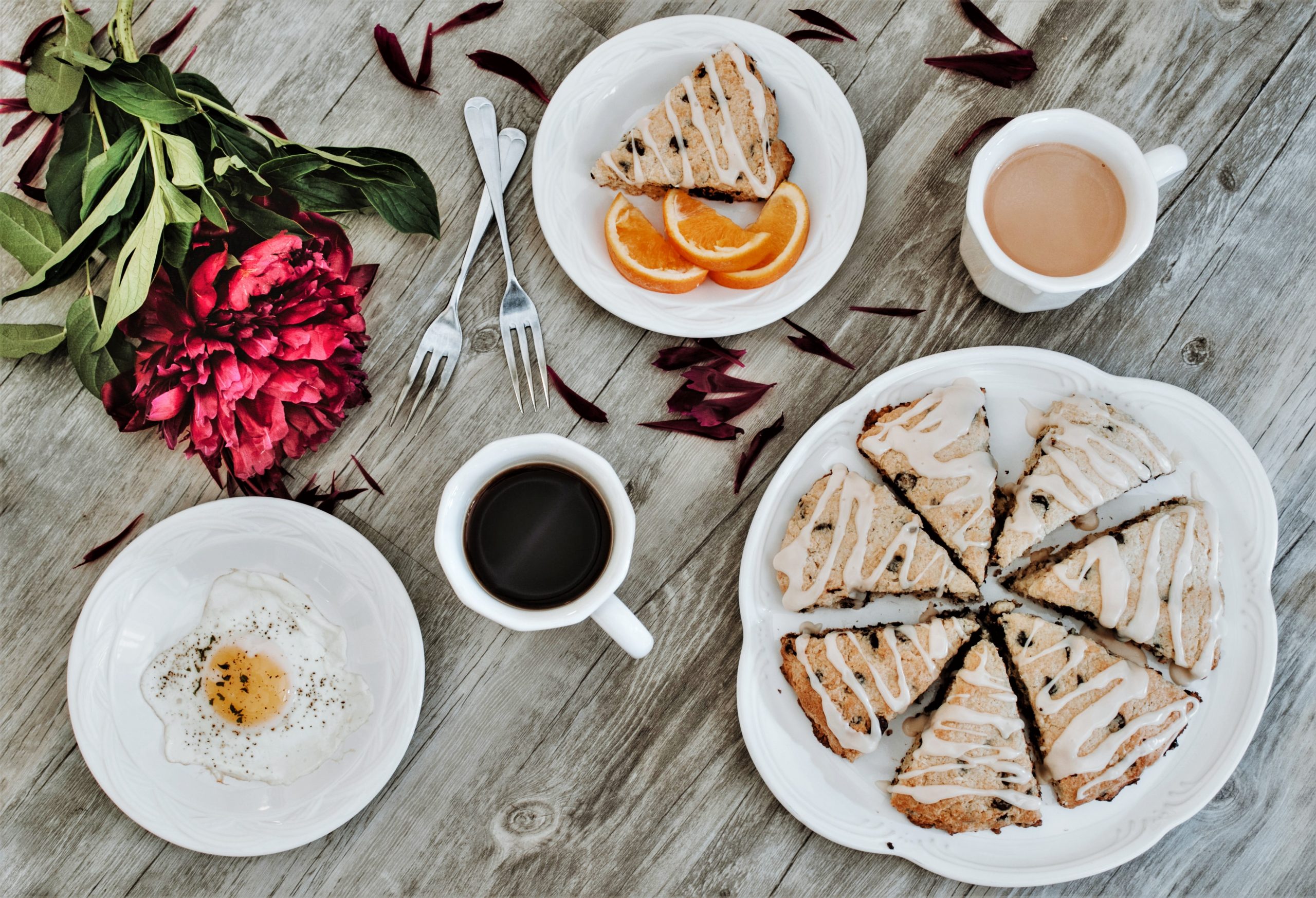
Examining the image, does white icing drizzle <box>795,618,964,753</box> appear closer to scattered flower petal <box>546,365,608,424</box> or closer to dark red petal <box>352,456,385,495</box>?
scattered flower petal <box>546,365,608,424</box>

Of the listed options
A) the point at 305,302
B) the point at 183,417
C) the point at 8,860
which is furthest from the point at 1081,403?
the point at 8,860

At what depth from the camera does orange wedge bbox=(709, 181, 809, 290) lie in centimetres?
183

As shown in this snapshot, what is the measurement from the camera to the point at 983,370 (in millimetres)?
1896

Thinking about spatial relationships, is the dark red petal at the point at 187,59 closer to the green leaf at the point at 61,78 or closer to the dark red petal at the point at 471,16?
the green leaf at the point at 61,78

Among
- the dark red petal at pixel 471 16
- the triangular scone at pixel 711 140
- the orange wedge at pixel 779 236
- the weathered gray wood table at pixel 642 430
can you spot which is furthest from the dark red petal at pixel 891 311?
the dark red petal at pixel 471 16

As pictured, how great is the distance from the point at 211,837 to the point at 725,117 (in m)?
2.02

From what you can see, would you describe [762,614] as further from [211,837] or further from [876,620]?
[211,837]

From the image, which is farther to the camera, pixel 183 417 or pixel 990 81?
pixel 990 81

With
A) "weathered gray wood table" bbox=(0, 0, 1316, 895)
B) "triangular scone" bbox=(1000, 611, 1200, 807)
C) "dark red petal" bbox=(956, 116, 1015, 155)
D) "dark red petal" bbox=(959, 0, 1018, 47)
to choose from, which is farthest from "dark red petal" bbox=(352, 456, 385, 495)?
"dark red petal" bbox=(959, 0, 1018, 47)

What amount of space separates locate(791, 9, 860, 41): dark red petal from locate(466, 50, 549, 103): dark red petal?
664 mm

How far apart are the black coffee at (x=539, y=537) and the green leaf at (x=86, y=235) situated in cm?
107

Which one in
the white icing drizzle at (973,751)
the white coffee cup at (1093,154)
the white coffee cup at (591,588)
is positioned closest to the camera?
the white coffee cup at (591,588)

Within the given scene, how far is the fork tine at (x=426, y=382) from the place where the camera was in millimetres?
1939

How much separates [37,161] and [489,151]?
1.09 metres
